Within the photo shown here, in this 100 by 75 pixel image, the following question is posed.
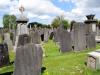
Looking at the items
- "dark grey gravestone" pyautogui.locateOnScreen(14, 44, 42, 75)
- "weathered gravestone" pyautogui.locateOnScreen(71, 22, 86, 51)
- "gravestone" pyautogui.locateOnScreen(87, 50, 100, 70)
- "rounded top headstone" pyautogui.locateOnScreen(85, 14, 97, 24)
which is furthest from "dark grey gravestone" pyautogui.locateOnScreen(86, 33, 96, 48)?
"dark grey gravestone" pyautogui.locateOnScreen(14, 44, 42, 75)

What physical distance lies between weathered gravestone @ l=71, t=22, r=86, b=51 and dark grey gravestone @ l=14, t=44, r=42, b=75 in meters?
10.5

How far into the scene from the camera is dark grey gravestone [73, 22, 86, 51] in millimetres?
21844

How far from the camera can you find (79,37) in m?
22.0

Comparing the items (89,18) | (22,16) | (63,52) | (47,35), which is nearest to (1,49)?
(63,52)

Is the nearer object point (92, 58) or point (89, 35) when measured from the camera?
point (92, 58)

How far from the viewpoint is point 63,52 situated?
21.6 m

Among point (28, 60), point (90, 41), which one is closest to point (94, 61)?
point (28, 60)

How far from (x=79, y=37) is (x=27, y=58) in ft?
36.7

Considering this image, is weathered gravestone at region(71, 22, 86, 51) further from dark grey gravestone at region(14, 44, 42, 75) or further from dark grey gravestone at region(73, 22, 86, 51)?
dark grey gravestone at region(14, 44, 42, 75)

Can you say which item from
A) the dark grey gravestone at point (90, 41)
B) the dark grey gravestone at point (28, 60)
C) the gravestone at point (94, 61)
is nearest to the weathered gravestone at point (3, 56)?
the gravestone at point (94, 61)

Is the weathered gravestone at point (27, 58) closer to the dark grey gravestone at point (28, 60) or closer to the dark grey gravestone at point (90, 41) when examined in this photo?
the dark grey gravestone at point (28, 60)

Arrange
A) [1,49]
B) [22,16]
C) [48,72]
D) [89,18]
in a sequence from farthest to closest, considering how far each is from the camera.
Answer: [89,18] → [22,16] → [1,49] → [48,72]

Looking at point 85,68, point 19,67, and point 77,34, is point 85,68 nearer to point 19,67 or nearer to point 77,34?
point 19,67

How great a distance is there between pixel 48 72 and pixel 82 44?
29.7ft
